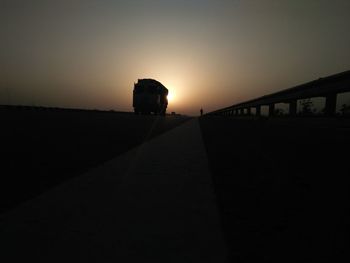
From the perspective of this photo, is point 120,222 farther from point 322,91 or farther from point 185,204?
point 322,91

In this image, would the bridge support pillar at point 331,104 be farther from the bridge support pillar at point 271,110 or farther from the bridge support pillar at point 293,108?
the bridge support pillar at point 271,110

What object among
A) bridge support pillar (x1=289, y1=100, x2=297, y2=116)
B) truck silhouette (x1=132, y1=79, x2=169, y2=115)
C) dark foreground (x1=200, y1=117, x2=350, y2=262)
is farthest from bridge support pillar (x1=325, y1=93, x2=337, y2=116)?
truck silhouette (x1=132, y1=79, x2=169, y2=115)

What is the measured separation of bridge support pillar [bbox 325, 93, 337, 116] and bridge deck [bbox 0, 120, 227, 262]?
2894mm

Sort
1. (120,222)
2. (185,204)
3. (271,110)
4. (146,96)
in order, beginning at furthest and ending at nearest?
(146,96) < (271,110) < (185,204) < (120,222)

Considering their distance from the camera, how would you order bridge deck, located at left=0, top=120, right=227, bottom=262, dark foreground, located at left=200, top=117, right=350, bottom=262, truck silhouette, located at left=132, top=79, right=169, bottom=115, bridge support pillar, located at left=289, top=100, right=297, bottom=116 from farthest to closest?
truck silhouette, located at left=132, top=79, right=169, bottom=115, bridge support pillar, located at left=289, top=100, right=297, bottom=116, dark foreground, located at left=200, top=117, right=350, bottom=262, bridge deck, located at left=0, top=120, right=227, bottom=262

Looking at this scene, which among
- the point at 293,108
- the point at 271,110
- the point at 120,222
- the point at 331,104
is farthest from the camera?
the point at 271,110

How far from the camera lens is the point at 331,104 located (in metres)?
6.30

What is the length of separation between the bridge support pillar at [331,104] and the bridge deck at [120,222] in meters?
2.89

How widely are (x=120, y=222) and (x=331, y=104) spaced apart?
4.76m

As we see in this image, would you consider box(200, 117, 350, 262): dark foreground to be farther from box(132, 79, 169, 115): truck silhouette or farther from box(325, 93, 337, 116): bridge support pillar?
box(132, 79, 169, 115): truck silhouette

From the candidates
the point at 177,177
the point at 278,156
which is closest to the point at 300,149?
the point at 278,156

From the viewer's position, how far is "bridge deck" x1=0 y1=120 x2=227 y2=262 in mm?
2248

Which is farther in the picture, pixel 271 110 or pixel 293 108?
pixel 271 110

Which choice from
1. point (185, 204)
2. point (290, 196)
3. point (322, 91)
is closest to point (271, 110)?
point (322, 91)
